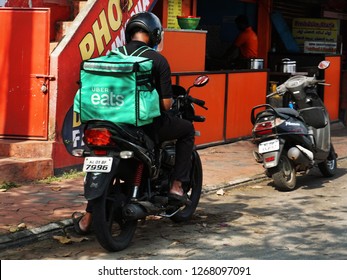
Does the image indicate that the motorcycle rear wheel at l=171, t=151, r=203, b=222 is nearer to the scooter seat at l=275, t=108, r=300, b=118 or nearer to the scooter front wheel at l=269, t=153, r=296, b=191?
the scooter front wheel at l=269, t=153, r=296, b=191

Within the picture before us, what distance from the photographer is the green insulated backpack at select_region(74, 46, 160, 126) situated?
6012mm

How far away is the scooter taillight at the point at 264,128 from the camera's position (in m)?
8.76

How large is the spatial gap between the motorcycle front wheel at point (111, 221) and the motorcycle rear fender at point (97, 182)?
0.18 feet

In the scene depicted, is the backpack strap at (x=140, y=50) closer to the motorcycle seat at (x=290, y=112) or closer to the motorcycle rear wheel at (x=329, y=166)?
the motorcycle seat at (x=290, y=112)

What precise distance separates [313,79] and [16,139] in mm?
3938

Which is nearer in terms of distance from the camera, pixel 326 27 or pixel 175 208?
pixel 175 208

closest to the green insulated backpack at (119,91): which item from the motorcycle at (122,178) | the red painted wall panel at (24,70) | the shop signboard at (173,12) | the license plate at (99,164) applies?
the motorcycle at (122,178)

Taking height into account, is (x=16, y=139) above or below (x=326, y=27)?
below

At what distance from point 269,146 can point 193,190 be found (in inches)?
65.1

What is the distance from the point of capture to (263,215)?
7629 millimetres

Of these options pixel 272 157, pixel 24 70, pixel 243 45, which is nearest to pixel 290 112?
pixel 272 157

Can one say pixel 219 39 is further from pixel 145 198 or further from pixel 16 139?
pixel 145 198

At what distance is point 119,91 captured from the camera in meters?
6.05
